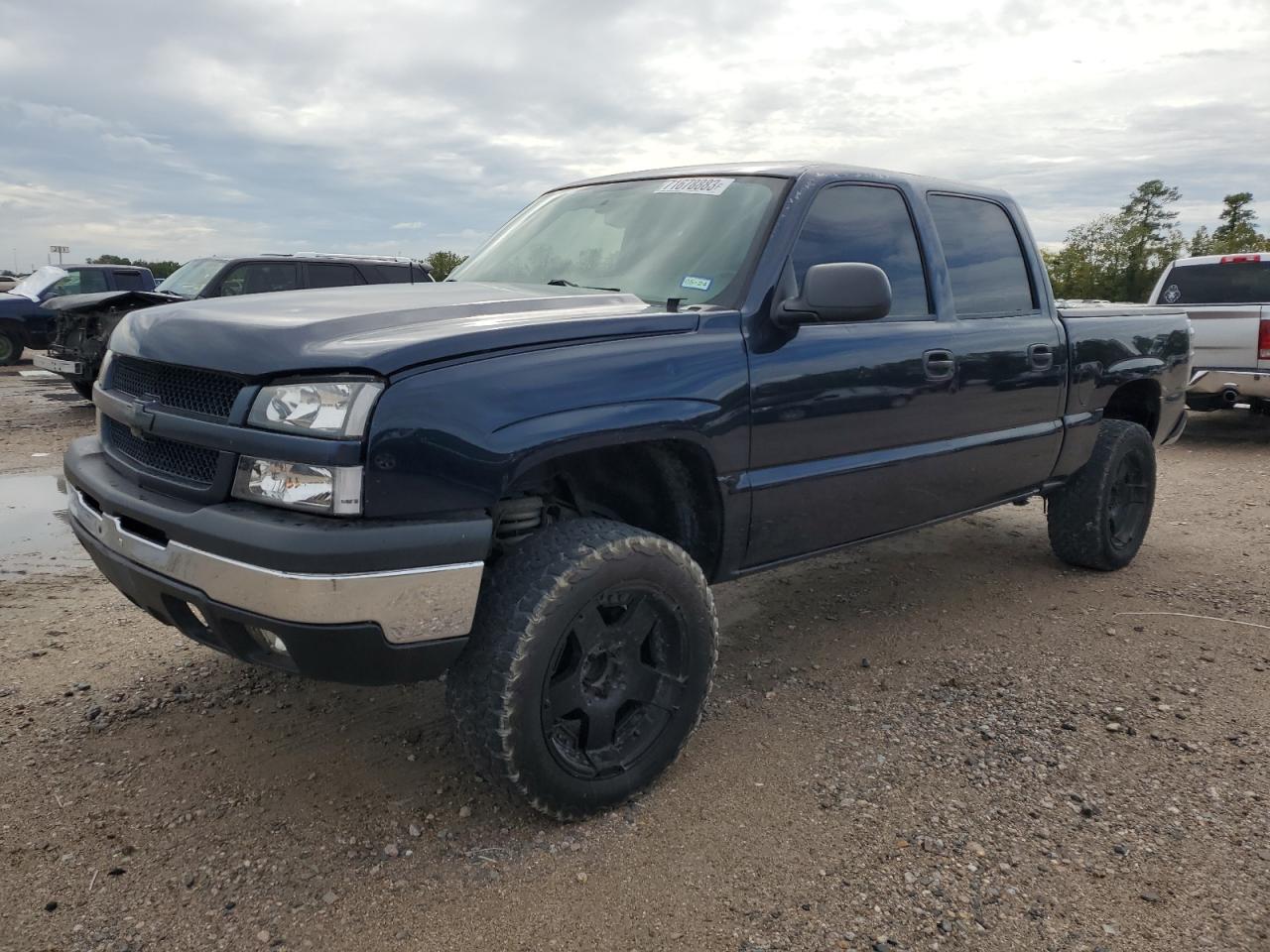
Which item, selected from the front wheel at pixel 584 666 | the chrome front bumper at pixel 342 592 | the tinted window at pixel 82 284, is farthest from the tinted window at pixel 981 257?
the tinted window at pixel 82 284

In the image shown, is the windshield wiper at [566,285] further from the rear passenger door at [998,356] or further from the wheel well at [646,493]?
the rear passenger door at [998,356]

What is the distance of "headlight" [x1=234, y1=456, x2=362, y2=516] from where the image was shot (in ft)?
7.22

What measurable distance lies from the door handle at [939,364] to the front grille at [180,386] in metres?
2.40

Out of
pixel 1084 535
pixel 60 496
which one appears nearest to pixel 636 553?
pixel 1084 535

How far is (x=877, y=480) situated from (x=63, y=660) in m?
3.06

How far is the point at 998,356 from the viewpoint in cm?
400

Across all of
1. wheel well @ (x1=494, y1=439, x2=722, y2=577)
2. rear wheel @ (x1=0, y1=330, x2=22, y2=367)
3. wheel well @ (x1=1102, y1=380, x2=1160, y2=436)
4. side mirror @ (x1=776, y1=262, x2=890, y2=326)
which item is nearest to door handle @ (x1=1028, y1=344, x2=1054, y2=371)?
wheel well @ (x1=1102, y1=380, x2=1160, y2=436)

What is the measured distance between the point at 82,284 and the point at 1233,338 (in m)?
16.0

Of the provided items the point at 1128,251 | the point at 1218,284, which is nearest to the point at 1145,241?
the point at 1128,251

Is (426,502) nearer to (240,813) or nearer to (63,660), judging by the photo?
(240,813)

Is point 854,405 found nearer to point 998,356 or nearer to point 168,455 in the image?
point 998,356

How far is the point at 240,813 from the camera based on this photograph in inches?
105

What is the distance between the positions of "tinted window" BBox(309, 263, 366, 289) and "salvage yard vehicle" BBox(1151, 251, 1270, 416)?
865cm

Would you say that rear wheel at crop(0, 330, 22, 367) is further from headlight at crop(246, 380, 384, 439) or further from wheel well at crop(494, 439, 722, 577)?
headlight at crop(246, 380, 384, 439)
